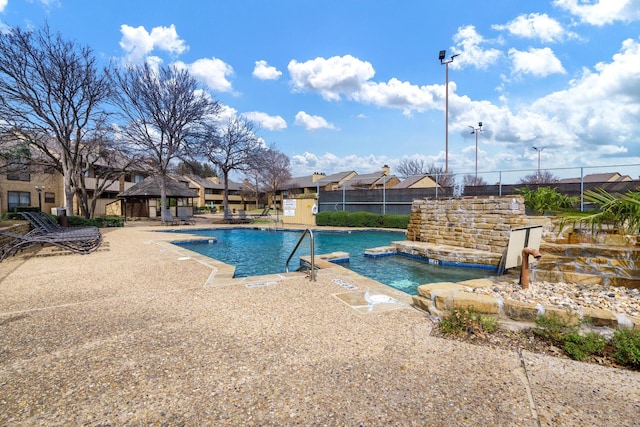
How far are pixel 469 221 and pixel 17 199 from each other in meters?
30.9

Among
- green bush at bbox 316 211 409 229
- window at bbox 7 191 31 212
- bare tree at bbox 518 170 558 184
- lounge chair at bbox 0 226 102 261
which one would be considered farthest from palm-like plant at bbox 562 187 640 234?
window at bbox 7 191 31 212

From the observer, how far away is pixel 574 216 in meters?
3.26

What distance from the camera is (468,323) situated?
3139 millimetres

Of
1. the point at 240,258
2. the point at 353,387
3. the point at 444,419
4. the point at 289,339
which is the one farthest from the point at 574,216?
the point at 240,258

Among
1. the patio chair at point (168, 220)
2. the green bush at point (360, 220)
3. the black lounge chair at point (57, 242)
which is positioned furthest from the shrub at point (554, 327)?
the patio chair at point (168, 220)

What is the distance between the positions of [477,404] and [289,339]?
1622 mm

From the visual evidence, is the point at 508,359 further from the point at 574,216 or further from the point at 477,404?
the point at 574,216

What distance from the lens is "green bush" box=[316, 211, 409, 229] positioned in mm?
16562

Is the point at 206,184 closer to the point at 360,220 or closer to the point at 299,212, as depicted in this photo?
the point at 299,212

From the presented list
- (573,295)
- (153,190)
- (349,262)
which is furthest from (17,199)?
(573,295)

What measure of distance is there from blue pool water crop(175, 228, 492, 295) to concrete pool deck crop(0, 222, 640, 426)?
320 cm

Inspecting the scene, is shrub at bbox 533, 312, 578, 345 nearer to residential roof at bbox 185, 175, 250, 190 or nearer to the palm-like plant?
the palm-like plant

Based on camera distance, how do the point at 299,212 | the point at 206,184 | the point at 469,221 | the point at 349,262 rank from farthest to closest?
the point at 206,184 → the point at 299,212 → the point at 469,221 → the point at 349,262

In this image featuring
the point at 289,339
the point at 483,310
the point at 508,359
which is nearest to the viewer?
the point at 508,359
